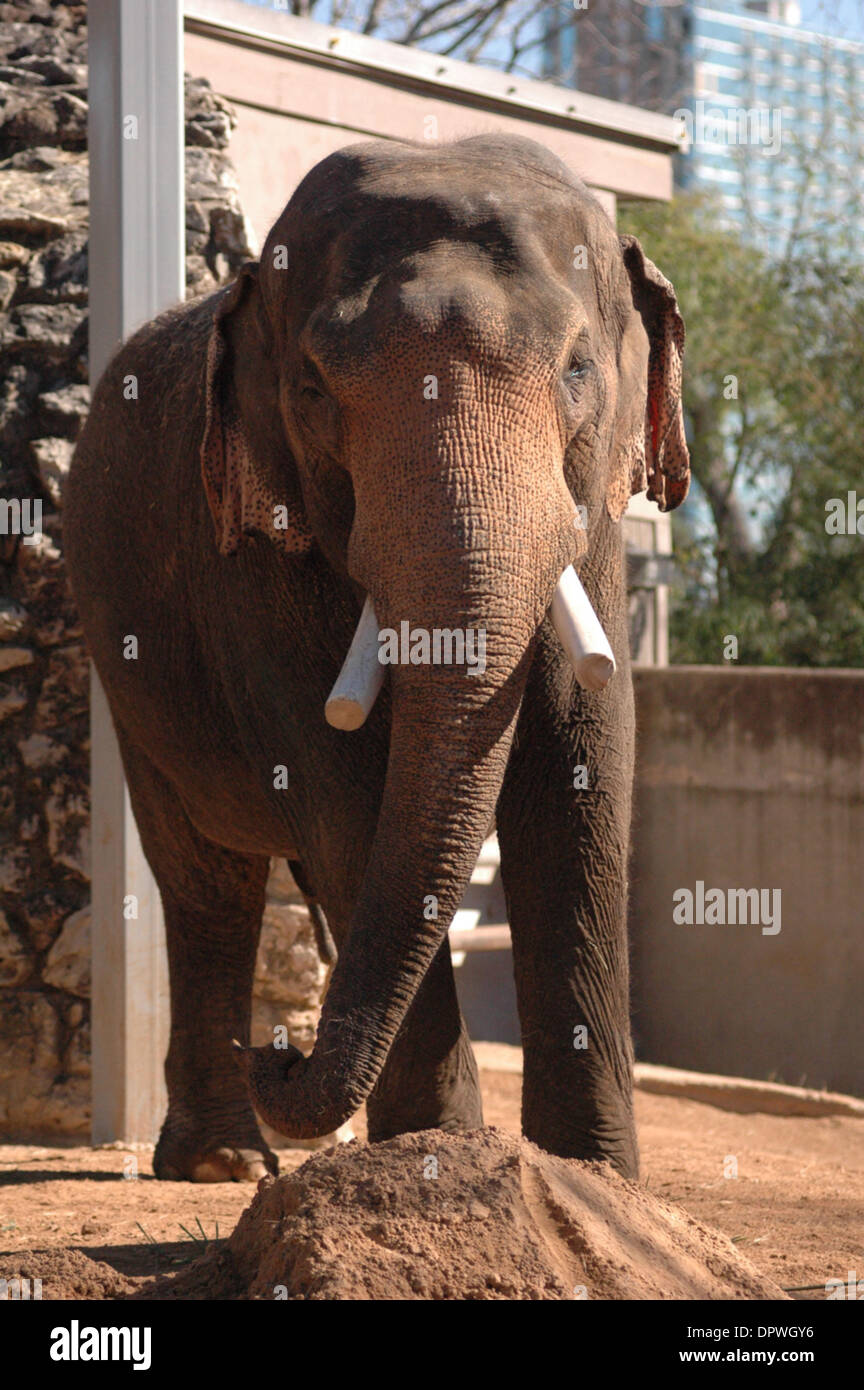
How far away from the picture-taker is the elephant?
370cm

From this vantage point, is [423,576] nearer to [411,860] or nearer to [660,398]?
[411,860]

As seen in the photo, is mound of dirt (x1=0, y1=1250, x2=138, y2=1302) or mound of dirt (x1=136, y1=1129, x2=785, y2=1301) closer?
mound of dirt (x1=136, y1=1129, x2=785, y2=1301)

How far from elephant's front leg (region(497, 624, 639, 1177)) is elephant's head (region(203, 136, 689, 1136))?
0.48 m

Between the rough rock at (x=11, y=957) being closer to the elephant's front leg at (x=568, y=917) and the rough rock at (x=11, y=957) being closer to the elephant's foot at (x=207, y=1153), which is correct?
the elephant's foot at (x=207, y=1153)

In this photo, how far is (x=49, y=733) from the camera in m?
7.13

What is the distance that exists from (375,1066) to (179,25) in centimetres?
445

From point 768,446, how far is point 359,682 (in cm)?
1417

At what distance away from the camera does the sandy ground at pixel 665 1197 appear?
4527mm

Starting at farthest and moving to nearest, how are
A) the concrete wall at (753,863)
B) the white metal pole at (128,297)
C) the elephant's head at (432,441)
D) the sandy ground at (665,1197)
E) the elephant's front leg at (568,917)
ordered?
the concrete wall at (753,863), the white metal pole at (128,297), the sandy ground at (665,1197), the elephant's front leg at (568,917), the elephant's head at (432,441)

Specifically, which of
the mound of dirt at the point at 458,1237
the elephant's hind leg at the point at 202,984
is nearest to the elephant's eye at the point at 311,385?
the mound of dirt at the point at 458,1237

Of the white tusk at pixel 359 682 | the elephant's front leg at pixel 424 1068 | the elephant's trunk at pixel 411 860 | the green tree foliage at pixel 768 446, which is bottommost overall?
the elephant's front leg at pixel 424 1068

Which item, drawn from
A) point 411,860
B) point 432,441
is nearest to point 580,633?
point 432,441

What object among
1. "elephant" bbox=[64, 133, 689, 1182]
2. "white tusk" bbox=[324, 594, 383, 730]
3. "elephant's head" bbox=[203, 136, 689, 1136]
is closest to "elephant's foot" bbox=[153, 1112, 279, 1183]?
"elephant" bbox=[64, 133, 689, 1182]

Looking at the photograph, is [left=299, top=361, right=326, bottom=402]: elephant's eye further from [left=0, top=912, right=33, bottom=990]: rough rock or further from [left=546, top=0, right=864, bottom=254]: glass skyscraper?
[left=546, top=0, right=864, bottom=254]: glass skyscraper
